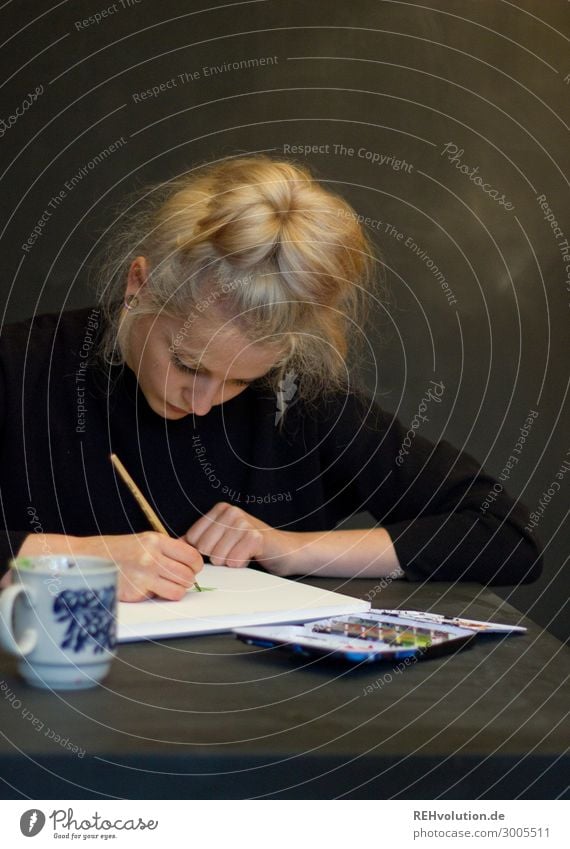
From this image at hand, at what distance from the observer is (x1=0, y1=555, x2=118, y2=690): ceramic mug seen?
59 cm

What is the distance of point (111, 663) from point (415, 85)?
1540 millimetres

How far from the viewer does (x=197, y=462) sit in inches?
52.9

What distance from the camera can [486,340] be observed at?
2.01 m

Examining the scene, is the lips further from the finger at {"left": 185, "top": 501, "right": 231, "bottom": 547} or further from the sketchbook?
the sketchbook

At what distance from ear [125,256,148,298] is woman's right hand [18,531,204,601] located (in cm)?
37

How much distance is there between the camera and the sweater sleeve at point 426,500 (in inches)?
A: 46.0

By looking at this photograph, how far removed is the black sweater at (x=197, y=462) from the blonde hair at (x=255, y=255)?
107 mm

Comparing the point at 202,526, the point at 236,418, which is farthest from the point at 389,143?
the point at 202,526

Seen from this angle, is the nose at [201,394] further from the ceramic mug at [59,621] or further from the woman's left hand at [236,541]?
the ceramic mug at [59,621]

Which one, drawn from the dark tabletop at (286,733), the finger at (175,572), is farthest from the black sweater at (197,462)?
the dark tabletop at (286,733)

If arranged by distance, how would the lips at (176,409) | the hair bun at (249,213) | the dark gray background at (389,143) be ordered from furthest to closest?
the dark gray background at (389,143), the lips at (176,409), the hair bun at (249,213)

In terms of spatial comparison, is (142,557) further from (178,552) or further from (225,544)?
(225,544)

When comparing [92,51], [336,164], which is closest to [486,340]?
[336,164]

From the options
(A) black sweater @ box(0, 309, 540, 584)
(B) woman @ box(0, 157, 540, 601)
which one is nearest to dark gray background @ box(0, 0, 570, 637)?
(B) woman @ box(0, 157, 540, 601)
